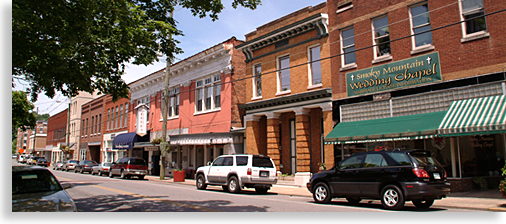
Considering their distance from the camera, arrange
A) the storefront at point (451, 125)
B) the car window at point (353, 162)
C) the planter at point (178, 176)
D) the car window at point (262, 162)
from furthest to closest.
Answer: the planter at point (178, 176), the car window at point (262, 162), the storefront at point (451, 125), the car window at point (353, 162)

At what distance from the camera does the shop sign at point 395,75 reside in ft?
47.5

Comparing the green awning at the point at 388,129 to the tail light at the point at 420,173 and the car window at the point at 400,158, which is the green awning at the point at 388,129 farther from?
the tail light at the point at 420,173

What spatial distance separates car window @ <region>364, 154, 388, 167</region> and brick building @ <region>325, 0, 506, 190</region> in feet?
12.0

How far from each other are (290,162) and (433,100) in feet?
29.8

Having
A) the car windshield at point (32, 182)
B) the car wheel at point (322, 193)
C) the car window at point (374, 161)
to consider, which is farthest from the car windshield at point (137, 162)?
the car window at point (374, 161)

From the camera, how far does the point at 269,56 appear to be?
21719mm

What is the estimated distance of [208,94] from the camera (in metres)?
26.6

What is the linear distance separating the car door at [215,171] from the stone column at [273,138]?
15.9 feet

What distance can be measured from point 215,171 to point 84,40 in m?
9.64

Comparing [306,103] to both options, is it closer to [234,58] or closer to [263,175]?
[263,175]

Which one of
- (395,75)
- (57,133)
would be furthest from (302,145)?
(57,133)

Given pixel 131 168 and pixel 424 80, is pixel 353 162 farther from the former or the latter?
pixel 131 168

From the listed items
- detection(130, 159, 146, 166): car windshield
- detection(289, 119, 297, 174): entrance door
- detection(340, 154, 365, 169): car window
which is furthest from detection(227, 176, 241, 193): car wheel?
detection(130, 159, 146, 166): car windshield

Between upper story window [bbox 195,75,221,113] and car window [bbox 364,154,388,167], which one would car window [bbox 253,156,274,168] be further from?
upper story window [bbox 195,75,221,113]
